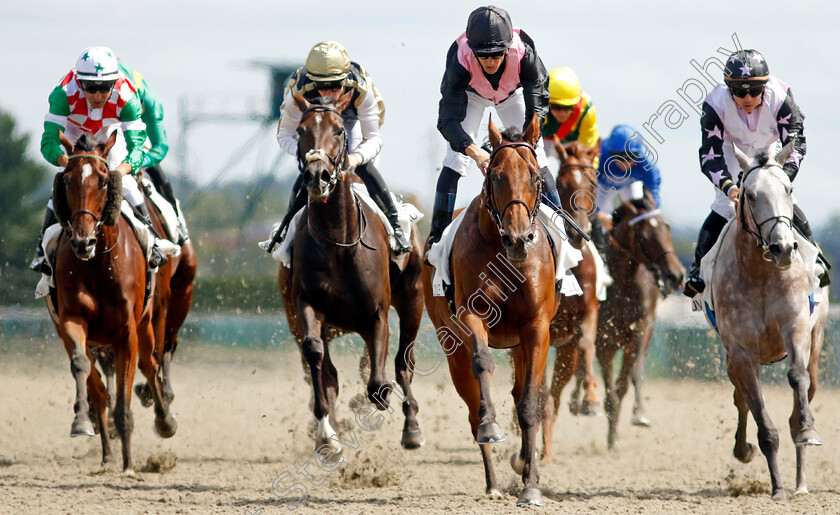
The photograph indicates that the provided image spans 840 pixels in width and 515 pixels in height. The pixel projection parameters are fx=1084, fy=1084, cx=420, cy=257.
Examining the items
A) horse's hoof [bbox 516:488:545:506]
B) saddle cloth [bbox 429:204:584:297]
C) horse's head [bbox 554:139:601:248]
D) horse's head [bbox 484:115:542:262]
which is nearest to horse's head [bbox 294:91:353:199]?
saddle cloth [bbox 429:204:584:297]

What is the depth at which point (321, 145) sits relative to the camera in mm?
6641

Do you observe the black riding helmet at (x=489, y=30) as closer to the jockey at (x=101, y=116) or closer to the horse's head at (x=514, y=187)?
the horse's head at (x=514, y=187)

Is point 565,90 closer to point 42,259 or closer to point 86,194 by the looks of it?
point 86,194

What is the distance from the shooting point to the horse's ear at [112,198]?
699cm

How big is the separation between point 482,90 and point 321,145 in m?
1.17

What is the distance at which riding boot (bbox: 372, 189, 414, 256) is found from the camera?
25.3 ft

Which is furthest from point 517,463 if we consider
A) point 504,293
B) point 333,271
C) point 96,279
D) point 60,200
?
point 60,200

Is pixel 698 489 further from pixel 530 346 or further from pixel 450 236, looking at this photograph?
pixel 450 236

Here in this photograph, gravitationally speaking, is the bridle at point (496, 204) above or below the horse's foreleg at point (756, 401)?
above

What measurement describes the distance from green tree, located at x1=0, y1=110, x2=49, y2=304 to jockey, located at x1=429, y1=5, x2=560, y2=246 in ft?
35.2

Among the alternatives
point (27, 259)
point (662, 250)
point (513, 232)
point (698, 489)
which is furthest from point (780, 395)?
point (27, 259)

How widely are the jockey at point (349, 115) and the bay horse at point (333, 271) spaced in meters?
0.25

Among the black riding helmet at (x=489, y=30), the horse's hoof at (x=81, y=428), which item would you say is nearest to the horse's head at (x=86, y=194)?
the horse's hoof at (x=81, y=428)

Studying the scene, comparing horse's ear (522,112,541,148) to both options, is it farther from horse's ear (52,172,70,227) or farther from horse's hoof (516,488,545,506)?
horse's ear (52,172,70,227)
